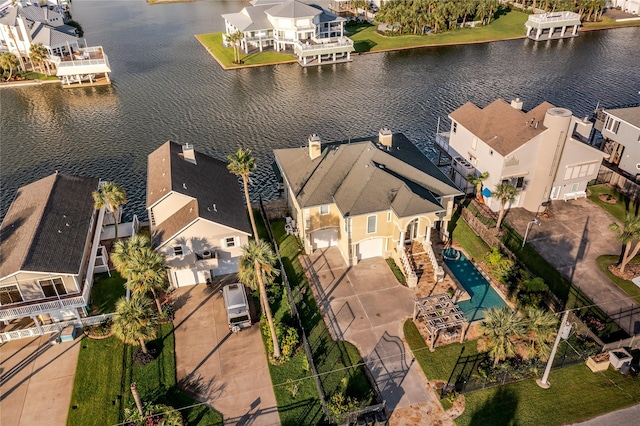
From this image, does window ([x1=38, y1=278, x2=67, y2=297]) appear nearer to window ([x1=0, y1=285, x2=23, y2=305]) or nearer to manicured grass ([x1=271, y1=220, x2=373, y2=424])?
window ([x1=0, y1=285, x2=23, y2=305])

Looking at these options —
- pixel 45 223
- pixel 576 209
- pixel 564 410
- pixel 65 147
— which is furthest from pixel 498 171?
pixel 65 147

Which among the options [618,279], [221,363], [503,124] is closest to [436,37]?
[503,124]

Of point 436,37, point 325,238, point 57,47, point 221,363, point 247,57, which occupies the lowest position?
point 221,363

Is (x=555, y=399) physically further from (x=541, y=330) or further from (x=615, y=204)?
(x=615, y=204)

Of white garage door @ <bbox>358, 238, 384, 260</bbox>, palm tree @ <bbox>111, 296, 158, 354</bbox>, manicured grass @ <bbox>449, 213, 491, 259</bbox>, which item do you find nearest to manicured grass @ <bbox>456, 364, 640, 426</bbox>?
manicured grass @ <bbox>449, 213, 491, 259</bbox>

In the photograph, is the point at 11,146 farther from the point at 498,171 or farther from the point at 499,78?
the point at 499,78

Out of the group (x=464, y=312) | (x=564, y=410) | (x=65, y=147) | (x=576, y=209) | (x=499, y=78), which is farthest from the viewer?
(x=499, y=78)

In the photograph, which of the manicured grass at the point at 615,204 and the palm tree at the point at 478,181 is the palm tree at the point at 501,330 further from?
the manicured grass at the point at 615,204

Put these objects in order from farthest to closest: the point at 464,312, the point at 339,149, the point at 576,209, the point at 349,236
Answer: the point at 576,209, the point at 339,149, the point at 349,236, the point at 464,312
